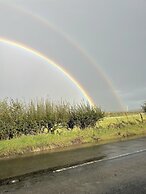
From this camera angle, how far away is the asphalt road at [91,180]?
33.3 ft

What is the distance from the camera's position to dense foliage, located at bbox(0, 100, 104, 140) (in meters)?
25.2

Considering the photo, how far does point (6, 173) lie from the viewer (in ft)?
46.9

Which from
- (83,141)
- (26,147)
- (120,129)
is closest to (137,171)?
(26,147)

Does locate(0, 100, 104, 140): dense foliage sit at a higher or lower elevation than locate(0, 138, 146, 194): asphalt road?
higher

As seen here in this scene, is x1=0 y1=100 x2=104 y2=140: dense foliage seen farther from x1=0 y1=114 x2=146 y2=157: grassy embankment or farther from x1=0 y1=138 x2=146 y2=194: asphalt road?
x1=0 y1=138 x2=146 y2=194: asphalt road

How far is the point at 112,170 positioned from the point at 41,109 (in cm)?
1546

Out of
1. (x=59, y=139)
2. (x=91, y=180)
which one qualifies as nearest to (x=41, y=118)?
(x=59, y=139)

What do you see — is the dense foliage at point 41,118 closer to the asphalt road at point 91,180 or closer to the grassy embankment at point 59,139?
the grassy embankment at point 59,139

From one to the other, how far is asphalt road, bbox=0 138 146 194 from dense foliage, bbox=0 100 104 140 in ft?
36.2

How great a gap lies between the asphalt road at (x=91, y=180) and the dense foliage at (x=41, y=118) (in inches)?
434

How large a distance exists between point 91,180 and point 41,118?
1673 cm

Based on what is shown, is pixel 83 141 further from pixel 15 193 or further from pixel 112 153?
pixel 15 193

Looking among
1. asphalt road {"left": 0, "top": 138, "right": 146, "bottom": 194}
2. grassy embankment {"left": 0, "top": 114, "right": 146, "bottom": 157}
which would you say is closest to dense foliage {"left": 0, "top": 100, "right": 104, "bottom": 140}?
grassy embankment {"left": 0, "top": 114, "right": 146, "bottom": 157}

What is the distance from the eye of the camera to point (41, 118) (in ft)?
91.9
